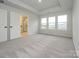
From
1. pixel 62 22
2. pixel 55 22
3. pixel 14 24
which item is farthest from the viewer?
pixel 55 22

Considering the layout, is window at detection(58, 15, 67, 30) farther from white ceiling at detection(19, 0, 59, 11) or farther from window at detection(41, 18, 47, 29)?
window at detection(41, 18, 47, 29)

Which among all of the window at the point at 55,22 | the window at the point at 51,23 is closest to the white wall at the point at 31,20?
the window at the point at 55,22

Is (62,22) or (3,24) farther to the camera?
(62,22)

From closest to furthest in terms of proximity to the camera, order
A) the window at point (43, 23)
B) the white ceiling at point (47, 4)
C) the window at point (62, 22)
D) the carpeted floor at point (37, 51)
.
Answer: the carpeted floor at point (37, 51) → the white ceiling at point (47, 4) → the window at point (62, 22) → the window at point (43, 23)

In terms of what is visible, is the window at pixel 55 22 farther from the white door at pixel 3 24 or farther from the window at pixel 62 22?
the white door at pixel 3 24

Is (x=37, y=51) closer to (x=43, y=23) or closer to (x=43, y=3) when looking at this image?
(x=43, y=3)

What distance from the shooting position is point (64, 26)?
5.86 m

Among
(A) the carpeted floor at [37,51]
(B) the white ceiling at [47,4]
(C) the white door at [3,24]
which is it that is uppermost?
(B) the white ceiling at [47,4]

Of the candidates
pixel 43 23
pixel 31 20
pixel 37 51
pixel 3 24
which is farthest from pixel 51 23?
pixel 37 51

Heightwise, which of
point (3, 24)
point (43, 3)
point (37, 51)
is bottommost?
point (37, 51)

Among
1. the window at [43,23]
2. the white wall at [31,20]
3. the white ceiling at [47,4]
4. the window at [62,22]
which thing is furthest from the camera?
the window at [43,23]

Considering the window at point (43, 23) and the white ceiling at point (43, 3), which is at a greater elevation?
the white ceiling at point (43, 3)

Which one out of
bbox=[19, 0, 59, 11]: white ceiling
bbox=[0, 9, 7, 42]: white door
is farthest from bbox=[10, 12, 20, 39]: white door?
bbox=[19, 0, 59, 11]: white ceiling

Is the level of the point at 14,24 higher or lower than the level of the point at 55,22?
lower
